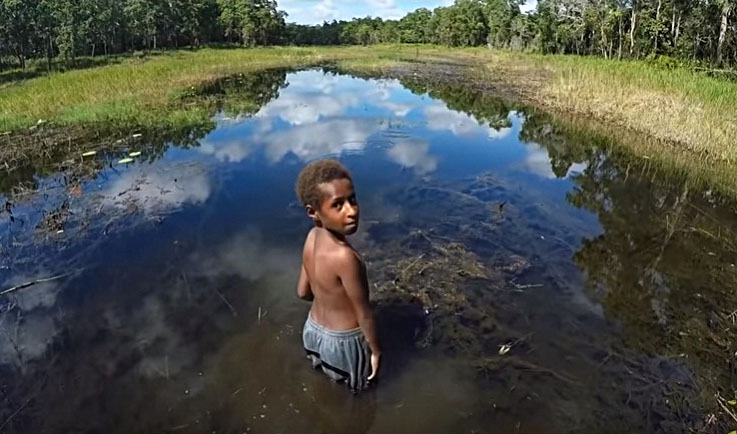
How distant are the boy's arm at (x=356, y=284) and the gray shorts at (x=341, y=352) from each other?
0.18 meters

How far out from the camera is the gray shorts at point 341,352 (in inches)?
112

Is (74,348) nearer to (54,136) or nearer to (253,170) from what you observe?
(253,170)

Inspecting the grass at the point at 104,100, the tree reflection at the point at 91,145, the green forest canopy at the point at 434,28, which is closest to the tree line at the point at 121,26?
the green forest canopy at the point at 434,28

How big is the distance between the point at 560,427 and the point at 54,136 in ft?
39.3

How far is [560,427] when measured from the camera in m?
3.01

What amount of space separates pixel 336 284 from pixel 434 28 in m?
83.5

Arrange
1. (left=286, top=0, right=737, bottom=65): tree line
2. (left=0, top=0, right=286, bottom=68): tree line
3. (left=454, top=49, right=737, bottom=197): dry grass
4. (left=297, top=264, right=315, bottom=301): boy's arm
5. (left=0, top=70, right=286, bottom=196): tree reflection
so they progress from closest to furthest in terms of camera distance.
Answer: (left=297, top=264, right=315, bottom=301): boy's arm, (left=0, top=70, right=286, bottom=196): tree reflection, (left=454, top=49, right=737, bottom=197): dry grass, (left=286, top=0, right=737, bottom=65): tree line, (left=0, top=0, right=286, bottom=68): tree line

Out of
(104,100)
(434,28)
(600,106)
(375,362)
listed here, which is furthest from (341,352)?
(434,28)

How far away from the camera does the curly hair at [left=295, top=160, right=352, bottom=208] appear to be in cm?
252

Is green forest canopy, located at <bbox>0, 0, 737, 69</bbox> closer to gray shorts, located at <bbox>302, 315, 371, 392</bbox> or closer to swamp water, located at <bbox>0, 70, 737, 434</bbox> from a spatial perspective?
swamp water, located at <bbox>0, 70, 737, 434</bbox>

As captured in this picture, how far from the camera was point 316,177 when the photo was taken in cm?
253

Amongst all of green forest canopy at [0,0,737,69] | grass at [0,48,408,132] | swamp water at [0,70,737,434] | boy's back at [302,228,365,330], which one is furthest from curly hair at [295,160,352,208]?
green forest canopy at [0,0,737,69]

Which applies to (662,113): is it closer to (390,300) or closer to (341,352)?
(390,300)

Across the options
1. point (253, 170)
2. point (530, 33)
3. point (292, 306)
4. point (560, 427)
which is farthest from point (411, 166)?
point (530, 33)
